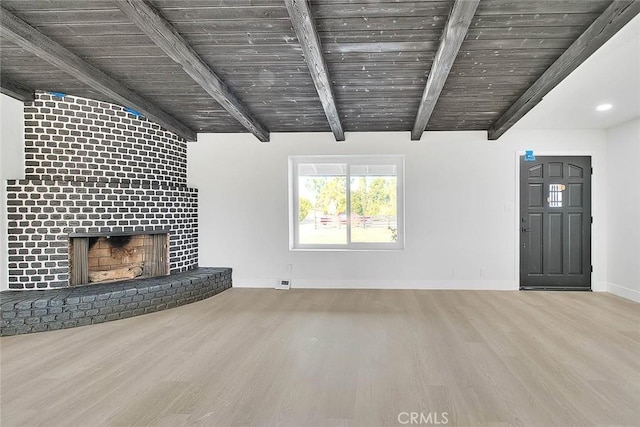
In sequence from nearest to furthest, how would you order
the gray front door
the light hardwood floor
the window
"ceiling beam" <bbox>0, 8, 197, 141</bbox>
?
the light hardwood floor < "ceiling beam" <bbox>0, 8, 197, 141</bbox> < the gray front door < the window

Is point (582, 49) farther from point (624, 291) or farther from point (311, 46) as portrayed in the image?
point (624, 291)

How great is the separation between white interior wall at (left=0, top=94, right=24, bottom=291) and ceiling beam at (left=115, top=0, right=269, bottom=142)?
2.27 m

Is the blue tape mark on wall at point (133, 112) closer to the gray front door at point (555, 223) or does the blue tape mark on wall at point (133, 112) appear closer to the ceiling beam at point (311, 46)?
the ceiling beam at point (311, 46)

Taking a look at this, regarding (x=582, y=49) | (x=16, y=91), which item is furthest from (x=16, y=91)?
(x=582, y=49)

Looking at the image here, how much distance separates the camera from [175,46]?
2.57m

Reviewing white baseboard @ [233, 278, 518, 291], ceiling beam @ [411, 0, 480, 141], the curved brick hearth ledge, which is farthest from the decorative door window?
the curved brick hearth ledge

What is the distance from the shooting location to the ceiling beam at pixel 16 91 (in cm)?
335

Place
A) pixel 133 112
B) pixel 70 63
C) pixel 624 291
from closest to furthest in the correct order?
pixel 70 63, pixel 133 112, pixel 624 291

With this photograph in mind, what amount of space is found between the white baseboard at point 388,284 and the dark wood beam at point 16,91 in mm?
3318

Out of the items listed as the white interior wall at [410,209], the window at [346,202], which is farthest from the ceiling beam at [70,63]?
the window at [346,202]

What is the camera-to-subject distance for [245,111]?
13.3 feet

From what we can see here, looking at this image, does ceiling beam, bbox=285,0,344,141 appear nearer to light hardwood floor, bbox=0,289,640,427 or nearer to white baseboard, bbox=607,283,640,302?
light hardwood floor, bbox=0,289,640,427

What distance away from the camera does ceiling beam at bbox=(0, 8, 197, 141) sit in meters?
2.41

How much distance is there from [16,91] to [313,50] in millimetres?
Result: 3259
